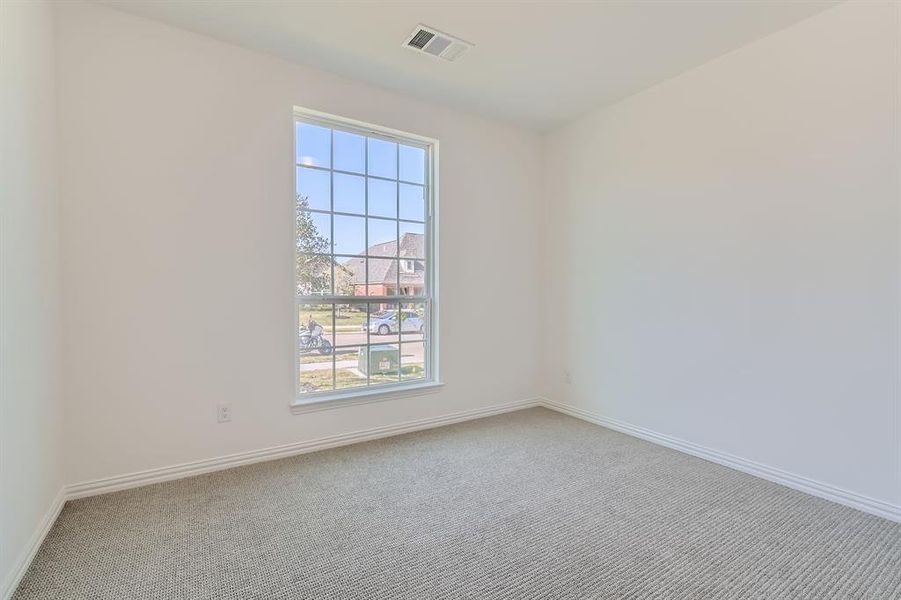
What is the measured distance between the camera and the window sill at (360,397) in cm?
292

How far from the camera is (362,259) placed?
10.5 ft

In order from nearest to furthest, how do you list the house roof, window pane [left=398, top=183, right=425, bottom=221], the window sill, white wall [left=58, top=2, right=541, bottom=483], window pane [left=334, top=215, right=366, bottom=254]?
white wall [left=58, top=2, right=541, bottom=483] → the window sill → window pane [left=334, top=215, right=366, bottom=254] → the house roof → window pane [left=398, top=183, right=425, bottom=221]

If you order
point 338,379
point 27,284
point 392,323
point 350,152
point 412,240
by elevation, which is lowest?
point 338,379

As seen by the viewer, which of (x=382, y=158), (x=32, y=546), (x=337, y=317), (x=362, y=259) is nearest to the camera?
(x=32, y=546)

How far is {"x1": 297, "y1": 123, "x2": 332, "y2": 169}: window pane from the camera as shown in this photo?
2.95 metres

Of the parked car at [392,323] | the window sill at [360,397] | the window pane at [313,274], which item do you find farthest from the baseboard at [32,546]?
the parked car at [392,323]

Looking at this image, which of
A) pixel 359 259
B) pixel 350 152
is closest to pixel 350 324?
pixel 359 259

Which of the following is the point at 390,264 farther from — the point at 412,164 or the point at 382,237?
the point at 412,164

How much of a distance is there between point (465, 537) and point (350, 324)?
1.73 m

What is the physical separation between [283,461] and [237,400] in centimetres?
50

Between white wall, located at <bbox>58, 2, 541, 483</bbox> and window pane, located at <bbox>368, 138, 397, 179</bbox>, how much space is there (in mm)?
180

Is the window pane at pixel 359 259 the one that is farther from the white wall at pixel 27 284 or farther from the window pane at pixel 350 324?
the white wall at pixel 27 284

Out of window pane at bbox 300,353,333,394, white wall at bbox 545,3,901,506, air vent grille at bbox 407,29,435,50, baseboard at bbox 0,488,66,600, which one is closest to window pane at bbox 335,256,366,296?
window pane at bbox 300,353,333,394

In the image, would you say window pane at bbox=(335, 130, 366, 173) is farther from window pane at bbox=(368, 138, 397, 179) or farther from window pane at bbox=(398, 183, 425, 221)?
window pane at bbox=(398, 183, 425, 221)
